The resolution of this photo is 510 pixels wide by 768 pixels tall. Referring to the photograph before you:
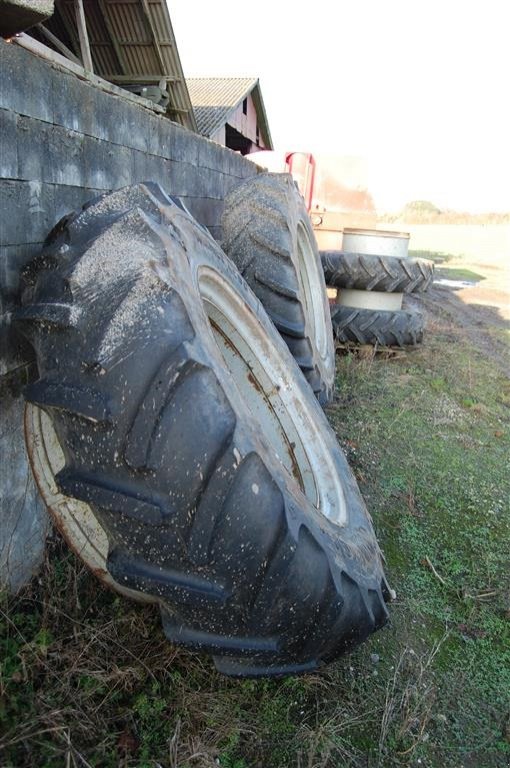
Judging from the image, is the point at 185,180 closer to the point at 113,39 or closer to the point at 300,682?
the point at 300,682

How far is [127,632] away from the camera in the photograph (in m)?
1.80

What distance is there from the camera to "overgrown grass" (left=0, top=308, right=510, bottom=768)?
4.83 feet

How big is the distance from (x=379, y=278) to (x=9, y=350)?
4.15m

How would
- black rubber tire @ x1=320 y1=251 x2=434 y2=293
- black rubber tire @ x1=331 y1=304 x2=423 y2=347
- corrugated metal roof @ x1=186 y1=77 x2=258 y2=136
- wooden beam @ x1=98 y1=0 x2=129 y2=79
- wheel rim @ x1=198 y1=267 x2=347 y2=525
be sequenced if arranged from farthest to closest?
corrugated metal roof @ x1=186 y1=77 x2=258 y2=136 < wooden beam @ x1=98 y1=0 x2=129 y2=79 < black rubber tire @ x1=331 y1=304 x2=423 y2=347 < black rubber tire @ x1=320 y1=251 x2=434 y2=293 < wheel rim @ x1=198 y1=267 x2=347 y2=525

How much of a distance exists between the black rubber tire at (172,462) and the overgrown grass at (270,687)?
0.22 meters

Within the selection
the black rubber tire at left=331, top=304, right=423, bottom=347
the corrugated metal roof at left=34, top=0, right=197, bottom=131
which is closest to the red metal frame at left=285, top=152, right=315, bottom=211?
the corrugated metal roof at left=34, top=0, right=197, bottom=131

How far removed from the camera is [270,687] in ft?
5.86

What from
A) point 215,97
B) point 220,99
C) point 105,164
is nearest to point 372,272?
point 105,164

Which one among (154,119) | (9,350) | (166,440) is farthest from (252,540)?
(154,119)

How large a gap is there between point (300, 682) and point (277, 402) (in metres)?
1.20

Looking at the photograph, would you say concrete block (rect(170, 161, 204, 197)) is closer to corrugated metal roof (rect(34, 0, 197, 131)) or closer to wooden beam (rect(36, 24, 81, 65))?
wooden beam (rect(36, 24, 81, 65))

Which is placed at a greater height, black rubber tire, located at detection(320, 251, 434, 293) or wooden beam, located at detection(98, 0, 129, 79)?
wooden beam, located at detection(98, 0, 129, 79)

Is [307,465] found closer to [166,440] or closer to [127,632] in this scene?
[127,632]

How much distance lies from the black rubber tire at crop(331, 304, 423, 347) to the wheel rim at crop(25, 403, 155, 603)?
396cm
